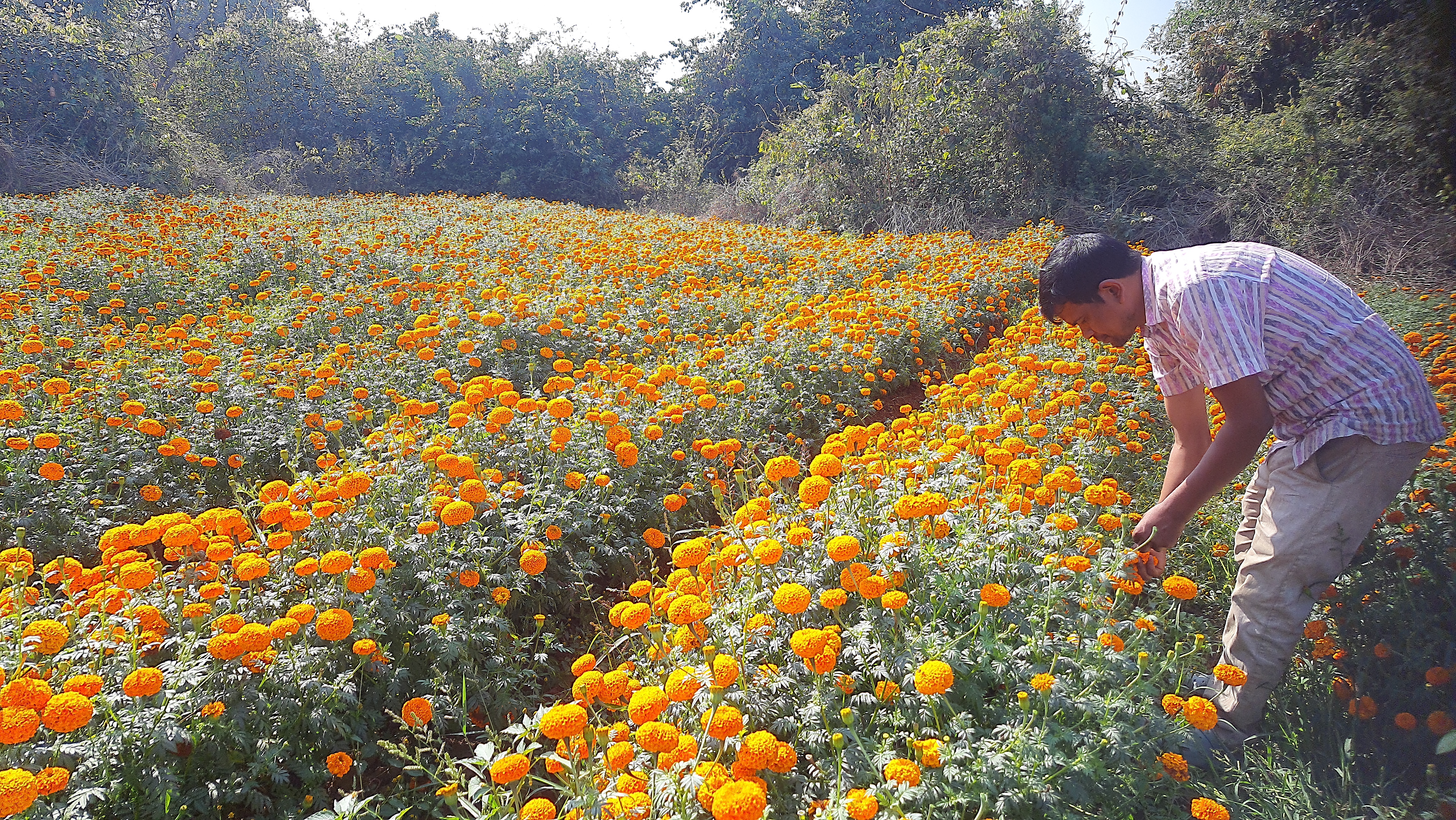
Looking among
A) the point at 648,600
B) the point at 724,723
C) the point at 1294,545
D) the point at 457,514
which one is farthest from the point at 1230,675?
the point at 457,514

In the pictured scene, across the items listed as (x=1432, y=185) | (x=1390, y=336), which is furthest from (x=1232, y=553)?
(x=1432, y=185)

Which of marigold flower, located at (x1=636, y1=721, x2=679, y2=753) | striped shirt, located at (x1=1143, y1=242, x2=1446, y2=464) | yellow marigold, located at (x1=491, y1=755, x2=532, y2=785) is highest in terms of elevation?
striped shirt, located at (x1=1143, y1=242, x2=1446, y2=464)

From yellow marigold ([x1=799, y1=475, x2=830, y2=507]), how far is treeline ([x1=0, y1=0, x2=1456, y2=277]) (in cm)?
804

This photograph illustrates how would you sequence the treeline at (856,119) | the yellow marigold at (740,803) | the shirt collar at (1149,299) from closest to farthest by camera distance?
the yellow marigold at (740,803), the shirt collar at (1149,299), the treeline at (856,119)

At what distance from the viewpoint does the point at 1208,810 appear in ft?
4.79

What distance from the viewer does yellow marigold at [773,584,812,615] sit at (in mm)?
1748

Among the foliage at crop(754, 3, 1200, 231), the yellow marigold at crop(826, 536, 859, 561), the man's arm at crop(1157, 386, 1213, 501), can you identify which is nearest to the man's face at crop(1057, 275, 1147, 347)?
the man's arm at crop(1157, 386, 1213, 501)

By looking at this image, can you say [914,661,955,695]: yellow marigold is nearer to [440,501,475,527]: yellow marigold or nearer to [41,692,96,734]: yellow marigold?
[440,501,475,527]: yellow marigold

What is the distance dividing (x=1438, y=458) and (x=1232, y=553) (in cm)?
73

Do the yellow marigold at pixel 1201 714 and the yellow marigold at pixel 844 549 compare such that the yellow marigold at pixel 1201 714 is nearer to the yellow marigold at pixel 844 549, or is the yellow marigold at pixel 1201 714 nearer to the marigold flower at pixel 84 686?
the yellow marigold at pixel 844 549

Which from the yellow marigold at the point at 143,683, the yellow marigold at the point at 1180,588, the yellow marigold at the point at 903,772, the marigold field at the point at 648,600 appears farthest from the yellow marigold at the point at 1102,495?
the yellow marigold at the point at 143,683

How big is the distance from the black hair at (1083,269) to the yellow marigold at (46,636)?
2834 mm

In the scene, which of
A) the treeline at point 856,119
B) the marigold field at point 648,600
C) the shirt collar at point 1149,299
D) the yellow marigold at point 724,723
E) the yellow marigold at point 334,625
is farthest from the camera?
the treeline at point 856,119

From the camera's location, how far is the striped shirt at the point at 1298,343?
1.95 metres
